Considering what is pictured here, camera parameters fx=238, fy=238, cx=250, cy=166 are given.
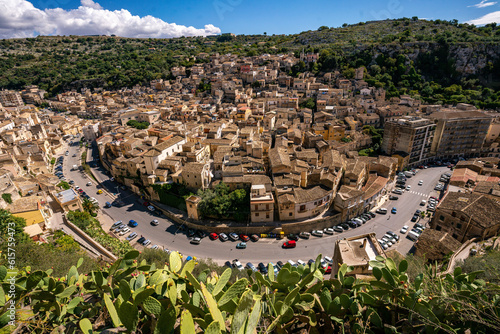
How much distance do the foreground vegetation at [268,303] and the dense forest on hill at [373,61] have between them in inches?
2906

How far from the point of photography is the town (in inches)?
1011

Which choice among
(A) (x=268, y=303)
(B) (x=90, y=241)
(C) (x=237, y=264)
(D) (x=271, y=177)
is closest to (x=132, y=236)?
(B) (x=90, y=241)

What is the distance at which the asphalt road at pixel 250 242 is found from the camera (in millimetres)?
25469

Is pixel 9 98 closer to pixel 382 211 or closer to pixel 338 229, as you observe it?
pixel 338 229

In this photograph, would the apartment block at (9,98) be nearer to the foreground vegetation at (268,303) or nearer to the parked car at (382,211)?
the foreground vegetation at (268,303)

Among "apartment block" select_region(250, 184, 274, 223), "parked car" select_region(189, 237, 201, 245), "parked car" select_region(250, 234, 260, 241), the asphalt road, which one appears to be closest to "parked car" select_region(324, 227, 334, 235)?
the asphalt road

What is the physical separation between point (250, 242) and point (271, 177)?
30.2 feet

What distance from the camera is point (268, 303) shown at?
584cm

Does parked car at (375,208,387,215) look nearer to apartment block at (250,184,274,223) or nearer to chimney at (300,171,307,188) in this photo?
chimney at (300,171,307,188)

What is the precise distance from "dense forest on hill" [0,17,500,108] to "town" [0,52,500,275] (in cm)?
2197

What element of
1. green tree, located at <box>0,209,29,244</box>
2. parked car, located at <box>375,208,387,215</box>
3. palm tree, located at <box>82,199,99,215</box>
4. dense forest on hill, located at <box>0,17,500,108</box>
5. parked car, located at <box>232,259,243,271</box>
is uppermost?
dense forest on hill, located at <box>0,17,500,108</box>

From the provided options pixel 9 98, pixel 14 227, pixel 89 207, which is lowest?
pixel 89 207

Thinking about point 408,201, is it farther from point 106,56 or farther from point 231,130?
point 106,56

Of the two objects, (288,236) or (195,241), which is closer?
(195,241)
